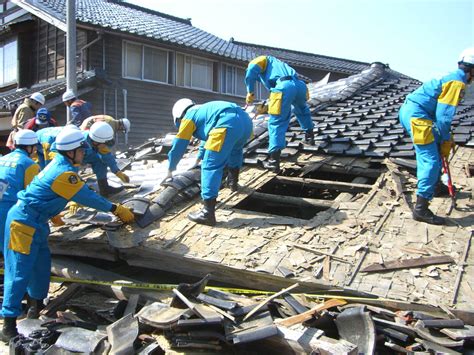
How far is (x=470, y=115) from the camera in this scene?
7.60m

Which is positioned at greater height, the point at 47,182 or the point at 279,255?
the point at 47,182

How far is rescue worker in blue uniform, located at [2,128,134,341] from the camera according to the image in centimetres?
399

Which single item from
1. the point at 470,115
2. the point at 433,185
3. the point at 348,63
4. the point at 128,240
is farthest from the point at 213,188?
the point at 348,63

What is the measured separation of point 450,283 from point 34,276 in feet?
12.7

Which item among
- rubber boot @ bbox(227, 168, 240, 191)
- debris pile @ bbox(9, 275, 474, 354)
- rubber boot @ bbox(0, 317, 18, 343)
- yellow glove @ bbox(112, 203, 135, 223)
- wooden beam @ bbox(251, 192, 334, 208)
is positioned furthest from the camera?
rubber boot @ bbox(227, 168, 240, 191)

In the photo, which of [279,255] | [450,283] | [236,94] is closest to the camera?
[450,283]

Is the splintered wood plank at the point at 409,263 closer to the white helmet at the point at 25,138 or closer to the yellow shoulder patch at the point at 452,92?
the yellow shoulder patch at the point at 452,92

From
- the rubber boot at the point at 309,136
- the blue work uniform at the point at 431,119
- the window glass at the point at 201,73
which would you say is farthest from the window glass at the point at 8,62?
the blue work uniform at the point at 431,119

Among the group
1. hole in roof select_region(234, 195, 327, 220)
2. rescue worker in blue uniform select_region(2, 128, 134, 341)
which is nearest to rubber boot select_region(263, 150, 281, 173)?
hole in roof select_region(234, 195, 327, 220)

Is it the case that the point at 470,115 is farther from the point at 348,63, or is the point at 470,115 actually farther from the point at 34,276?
the point at 348,63

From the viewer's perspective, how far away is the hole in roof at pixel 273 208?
5.59m

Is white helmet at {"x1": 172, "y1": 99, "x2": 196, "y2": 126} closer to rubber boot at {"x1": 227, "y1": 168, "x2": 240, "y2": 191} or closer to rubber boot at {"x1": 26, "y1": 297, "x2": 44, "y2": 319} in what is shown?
rubber boot at {"x1": 227, "y1": 168, "x2": 240, "y2": 191}

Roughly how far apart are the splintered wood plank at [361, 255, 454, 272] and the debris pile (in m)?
0.39

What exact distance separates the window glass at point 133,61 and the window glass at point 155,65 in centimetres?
21
